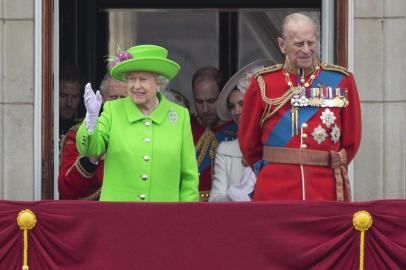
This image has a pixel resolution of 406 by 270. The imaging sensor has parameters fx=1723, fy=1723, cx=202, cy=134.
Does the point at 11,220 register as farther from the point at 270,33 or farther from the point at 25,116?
the point at 270,33

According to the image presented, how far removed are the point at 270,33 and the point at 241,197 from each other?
2728 millimetres

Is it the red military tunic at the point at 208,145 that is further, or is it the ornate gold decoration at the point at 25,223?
the red military tunic at the point at 208,145

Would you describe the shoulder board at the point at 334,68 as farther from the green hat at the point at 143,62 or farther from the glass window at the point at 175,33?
the glass window at the point at 175,33

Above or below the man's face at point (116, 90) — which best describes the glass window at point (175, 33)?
above

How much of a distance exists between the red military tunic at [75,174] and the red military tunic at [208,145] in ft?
2.79

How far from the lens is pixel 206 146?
11.1 m

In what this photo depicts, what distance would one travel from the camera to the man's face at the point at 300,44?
30.3 ft

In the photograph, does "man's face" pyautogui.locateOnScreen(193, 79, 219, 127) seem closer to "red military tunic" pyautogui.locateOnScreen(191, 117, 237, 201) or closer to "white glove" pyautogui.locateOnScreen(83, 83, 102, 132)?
"red military tunic" pyautogui.locateOnScreen(191, 117, 237, 201)

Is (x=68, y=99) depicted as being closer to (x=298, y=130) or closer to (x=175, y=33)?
(x=175, y=33)

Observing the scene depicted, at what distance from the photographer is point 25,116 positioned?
1029cm

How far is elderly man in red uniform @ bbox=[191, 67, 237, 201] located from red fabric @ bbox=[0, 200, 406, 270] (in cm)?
190

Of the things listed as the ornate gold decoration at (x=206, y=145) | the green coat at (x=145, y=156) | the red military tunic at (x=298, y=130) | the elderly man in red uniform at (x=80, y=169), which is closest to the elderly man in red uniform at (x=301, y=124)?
the red military tunic at (x=298, y=130)

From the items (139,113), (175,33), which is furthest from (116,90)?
(175,33)

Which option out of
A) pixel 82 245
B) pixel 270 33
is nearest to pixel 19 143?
pixel 82 245
